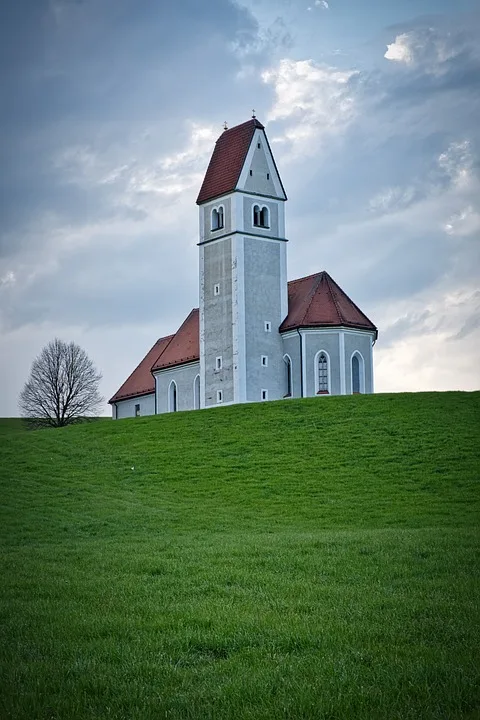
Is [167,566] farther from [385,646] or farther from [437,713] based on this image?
[437,713]

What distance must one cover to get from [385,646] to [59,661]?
3494 millimetres

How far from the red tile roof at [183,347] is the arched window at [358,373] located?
12292 millimetres

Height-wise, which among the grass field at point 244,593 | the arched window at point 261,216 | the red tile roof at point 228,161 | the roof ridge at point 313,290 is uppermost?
the red tile roof at point 228,161

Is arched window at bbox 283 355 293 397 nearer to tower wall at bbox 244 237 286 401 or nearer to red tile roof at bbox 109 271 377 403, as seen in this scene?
tower wall at bbox 244 237 286 401

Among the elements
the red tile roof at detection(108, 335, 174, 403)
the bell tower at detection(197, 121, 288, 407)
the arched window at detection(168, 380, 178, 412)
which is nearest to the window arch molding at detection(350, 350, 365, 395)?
the bell tower at detection(197, 121, 288, 407)

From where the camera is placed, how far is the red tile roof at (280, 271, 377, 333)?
60812mm

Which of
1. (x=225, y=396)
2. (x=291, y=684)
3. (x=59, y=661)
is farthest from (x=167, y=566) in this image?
(x=225, y=396)

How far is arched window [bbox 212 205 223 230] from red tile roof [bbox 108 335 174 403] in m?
14.9

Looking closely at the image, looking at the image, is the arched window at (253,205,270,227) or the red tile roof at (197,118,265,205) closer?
the arched window at (253,205,270,227)

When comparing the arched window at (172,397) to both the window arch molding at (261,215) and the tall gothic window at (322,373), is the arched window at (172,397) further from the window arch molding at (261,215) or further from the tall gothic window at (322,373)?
the window arch molding at (261,215)

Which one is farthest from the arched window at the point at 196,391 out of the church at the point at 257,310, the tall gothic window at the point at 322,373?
the tall gothic window at the point at 322,373

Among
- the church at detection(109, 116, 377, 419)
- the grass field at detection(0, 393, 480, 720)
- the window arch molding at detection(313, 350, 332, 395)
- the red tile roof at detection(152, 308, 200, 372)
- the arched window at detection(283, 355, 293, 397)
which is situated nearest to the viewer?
the grass field at detection(0, 393, 480, 720)

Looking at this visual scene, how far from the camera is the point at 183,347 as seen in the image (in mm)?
70375

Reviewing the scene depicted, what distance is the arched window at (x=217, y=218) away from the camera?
6494cm
